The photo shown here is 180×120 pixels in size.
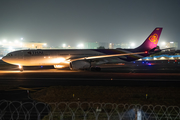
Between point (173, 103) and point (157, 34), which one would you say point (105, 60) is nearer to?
point (157, 34)

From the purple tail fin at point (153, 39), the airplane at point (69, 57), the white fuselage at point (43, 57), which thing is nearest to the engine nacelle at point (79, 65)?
the airplane at point (69, 57)

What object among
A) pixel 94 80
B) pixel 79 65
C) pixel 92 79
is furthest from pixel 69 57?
pixel 94 80

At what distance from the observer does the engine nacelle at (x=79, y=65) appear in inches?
1297

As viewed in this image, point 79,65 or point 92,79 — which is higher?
point 79,65

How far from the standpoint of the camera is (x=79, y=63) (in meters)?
33.4

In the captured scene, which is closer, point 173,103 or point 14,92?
point 173,103

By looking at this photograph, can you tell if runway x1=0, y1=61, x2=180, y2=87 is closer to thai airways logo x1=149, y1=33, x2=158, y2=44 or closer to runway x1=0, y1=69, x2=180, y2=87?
runway x1=0, y1=69, x2=180, y2=87

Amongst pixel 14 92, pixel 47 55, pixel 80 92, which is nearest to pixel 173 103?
pixel 80 92

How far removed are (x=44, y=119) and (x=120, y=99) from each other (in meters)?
6.16

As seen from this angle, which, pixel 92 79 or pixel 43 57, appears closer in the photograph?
pixel 92 79

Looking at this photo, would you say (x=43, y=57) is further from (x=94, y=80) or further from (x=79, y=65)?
(x=94, y=80)

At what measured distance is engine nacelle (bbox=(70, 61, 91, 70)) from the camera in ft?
108

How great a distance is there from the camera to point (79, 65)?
33.2m

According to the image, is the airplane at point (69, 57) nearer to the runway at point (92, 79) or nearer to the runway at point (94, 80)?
the runway at point (92, 79)
